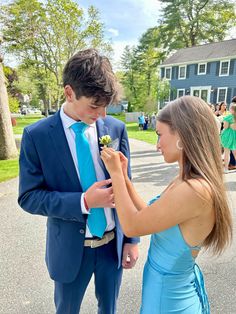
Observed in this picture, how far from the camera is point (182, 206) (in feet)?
3.99

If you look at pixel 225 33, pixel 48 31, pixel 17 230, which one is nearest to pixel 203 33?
pixel 225 33

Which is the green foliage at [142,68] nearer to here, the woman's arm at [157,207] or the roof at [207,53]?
the roof at [207,53]

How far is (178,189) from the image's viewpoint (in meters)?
1.23

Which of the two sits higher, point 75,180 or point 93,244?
point 75,180

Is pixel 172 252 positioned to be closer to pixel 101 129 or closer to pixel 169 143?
pixel 169 143

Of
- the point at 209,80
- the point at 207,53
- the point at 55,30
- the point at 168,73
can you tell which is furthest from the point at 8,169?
the point at 168,73

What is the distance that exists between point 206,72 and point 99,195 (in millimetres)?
26685

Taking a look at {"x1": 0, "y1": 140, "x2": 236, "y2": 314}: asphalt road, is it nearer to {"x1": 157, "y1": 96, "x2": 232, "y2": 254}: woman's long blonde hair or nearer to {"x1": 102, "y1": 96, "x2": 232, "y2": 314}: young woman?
{"x1": 102, "y1": 96, "x2": 232, "y2": 314}: young woman

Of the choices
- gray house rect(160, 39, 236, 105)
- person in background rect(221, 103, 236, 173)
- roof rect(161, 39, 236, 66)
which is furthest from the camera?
roof rect(161, 39, 236, 66)

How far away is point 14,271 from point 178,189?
2533mm

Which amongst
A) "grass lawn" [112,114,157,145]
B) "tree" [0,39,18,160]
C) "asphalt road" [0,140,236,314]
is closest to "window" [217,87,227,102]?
"grass lawn" [112,114,157,145]

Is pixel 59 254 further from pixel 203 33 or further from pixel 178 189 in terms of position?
pixel 203 33

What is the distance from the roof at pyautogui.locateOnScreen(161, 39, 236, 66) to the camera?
77.6ft

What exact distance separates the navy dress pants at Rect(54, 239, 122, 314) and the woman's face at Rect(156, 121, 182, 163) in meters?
0.71
